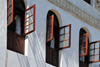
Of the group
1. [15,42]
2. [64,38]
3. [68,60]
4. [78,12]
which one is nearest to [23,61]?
[15,42]

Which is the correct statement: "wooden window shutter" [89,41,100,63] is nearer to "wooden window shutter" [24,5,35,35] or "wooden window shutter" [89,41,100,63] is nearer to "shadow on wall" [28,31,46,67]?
"shadow on wall" [28,31,46,67]

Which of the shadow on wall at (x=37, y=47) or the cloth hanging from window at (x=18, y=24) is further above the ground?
the cloth hanging from window at (x=18, y=24)

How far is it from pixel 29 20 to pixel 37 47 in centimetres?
148

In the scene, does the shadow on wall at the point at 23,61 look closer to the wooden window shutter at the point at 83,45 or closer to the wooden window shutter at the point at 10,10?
the wooden window shutter at the point at 10,10

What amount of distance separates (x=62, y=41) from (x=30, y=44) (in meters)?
2.38

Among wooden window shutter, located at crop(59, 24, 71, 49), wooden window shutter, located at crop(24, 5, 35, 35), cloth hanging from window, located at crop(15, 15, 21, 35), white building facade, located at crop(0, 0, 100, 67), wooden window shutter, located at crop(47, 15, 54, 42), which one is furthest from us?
wooden window shutter, located at crop(59, 24, 71, 49)

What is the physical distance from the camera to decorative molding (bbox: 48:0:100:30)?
19.0 metres

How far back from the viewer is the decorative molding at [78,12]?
62.3ft

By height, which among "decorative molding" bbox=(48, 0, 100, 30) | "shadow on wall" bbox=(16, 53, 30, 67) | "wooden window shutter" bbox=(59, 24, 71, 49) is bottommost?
"shadow on wall" bbox=(16, 53, 30, 67)

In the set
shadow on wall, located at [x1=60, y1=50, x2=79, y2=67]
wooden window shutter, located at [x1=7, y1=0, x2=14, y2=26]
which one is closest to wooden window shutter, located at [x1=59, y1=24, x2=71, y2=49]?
shadow on wall, located at [x1=60, y1=50, x2=79, y2=67]

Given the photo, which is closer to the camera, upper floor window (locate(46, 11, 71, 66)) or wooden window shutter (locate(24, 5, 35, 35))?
wooden window shutter (locate(24, 5, 35, 35))

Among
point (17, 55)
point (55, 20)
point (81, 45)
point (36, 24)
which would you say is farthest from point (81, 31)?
point (17, 55)

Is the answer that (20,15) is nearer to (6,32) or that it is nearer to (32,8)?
(32,8)

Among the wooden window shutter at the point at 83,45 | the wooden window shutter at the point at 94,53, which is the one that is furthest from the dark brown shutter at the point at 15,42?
the wooden window shutter at the point at 94,53
